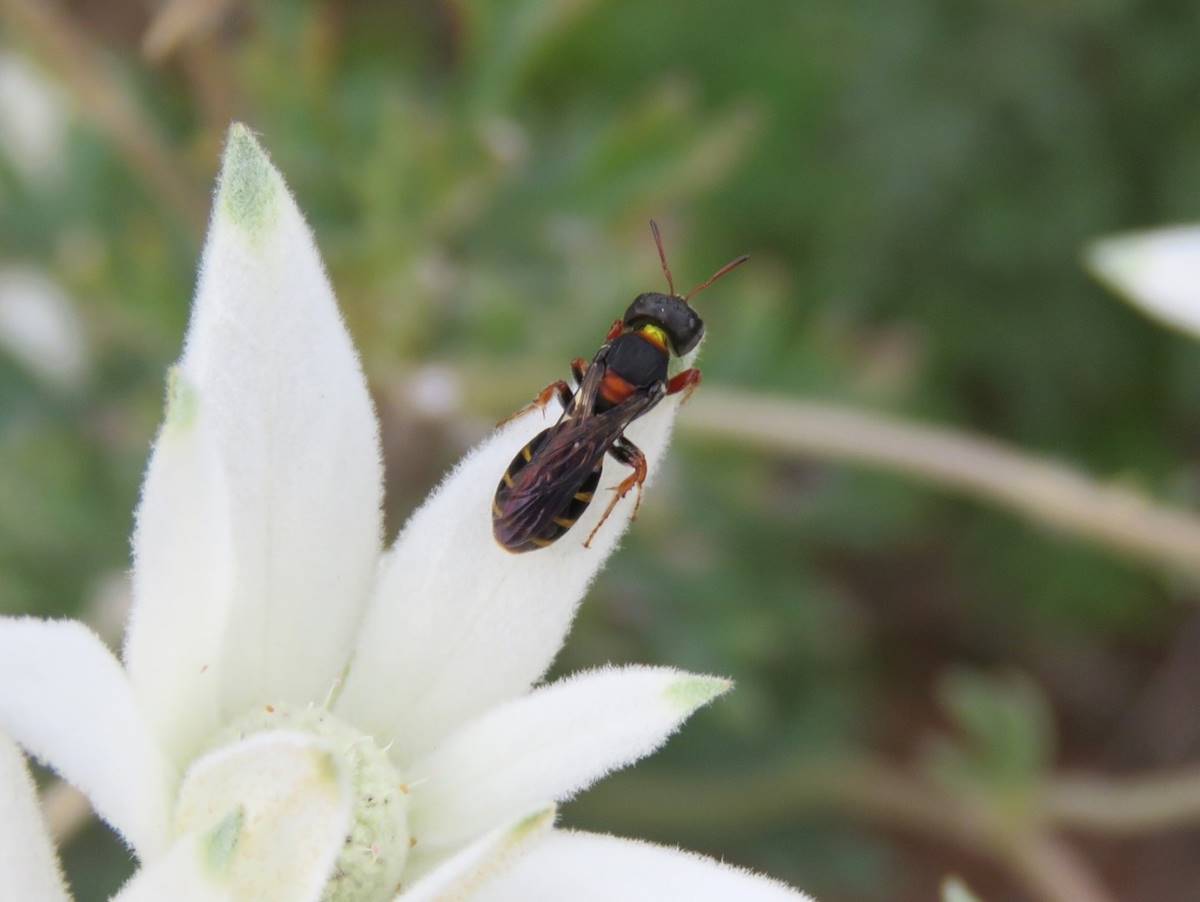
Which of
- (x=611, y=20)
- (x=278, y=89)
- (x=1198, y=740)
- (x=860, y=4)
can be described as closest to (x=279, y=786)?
(x=278, y=89)

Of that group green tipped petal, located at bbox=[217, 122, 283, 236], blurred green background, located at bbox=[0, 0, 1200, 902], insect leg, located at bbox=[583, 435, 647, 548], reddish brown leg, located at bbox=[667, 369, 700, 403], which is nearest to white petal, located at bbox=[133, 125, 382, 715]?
green tipped petal, located at bbox=[217, 122, 283, 236]

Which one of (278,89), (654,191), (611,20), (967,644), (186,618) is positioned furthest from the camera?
(967,644)

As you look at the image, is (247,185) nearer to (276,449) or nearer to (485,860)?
(276,449)

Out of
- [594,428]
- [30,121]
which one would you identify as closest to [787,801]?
[594,428]

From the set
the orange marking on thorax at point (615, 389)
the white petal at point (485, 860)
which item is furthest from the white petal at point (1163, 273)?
the white petal at point (485, 860)

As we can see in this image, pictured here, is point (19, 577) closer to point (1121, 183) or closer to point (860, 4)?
point (860, 4)

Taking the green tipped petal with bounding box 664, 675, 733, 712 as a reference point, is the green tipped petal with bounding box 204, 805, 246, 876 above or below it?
below

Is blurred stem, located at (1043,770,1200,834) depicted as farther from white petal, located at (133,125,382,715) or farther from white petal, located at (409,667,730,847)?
white petal, located at (133,125,382,715)
